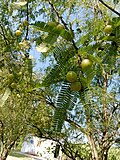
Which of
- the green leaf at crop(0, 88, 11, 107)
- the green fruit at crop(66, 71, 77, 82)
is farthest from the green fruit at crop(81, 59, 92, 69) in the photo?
the green leaf at crop(0, 88, 11, 107)

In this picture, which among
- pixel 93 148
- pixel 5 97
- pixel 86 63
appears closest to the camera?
pixel 86 63

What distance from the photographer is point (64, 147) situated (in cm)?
764

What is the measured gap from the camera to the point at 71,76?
2.40 ft

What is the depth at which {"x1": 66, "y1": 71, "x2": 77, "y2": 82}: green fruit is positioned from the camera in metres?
0.73

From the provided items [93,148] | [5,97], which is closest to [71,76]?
[5,97]

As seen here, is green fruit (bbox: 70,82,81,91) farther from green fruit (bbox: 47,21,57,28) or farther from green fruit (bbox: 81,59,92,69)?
green fruit (bbox: 47,21,57,28)

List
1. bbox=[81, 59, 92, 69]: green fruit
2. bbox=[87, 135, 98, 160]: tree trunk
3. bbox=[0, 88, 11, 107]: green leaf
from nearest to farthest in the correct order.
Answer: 1. bbox=[81, 59, 92, 69]: green fruit
2. bbox=[0, 88, 11, 107]: green leaf
3. bbox=[87, 135, 98, 160]: tree trunk

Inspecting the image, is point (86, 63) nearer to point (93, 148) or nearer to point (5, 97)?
point (5, 97)

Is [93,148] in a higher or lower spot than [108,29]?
higher

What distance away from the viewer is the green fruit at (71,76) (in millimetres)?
730

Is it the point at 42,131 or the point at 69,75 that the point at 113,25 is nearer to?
the point at 69,75

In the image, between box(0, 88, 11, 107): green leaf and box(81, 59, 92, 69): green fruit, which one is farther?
box(0, 88, 11, 107): green leaf

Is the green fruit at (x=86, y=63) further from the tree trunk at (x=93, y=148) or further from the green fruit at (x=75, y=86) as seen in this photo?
the tree trunk at (x=93, y=148)

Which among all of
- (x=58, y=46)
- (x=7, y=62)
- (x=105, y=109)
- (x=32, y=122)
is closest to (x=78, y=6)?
(x=105, y=109)
